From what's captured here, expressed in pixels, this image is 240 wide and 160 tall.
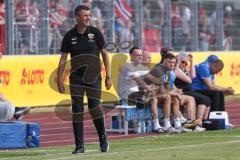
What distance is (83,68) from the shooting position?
1444cm

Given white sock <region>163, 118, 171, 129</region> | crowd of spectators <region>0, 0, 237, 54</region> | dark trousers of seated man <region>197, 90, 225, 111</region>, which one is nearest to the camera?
white sock <region>163, 118, 171, 129</region>

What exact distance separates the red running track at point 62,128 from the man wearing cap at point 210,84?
649mm

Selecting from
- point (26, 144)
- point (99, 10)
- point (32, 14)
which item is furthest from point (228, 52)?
point (26, 144)

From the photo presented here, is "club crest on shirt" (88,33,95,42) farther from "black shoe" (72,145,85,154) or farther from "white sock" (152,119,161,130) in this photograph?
"white sock" (152,119,161,130)

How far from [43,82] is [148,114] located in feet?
18.4

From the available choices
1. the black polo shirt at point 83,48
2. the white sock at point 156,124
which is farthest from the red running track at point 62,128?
the black polo shirt at point 83,48

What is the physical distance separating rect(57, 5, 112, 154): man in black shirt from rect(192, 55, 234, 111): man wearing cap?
19.8ft

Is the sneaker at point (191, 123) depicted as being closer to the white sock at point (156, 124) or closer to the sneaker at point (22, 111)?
the white sock at point (156, 124)

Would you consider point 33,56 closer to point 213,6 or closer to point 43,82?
point 43,82

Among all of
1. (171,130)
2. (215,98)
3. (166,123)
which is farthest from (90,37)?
(215,98)

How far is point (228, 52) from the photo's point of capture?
30203 millimetres

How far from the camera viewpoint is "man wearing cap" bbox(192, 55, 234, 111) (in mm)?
20250

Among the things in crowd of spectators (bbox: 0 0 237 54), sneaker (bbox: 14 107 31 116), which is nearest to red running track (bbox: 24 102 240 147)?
sneaker (bbox: 14 107 31 116)

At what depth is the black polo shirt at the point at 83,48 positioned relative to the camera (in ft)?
46.9
